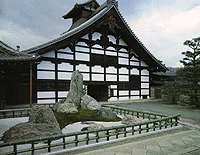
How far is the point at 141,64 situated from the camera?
17.1m

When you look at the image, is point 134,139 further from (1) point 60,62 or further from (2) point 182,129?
(1) point 60,62

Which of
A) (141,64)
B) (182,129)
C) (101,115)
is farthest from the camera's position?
(141,64)

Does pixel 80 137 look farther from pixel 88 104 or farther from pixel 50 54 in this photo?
pixel 50 54

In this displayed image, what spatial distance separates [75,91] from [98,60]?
6084mm

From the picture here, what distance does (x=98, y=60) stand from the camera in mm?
14102

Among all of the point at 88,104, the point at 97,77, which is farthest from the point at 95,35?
the point at 88,104

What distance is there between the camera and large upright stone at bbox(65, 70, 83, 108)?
27.9ft

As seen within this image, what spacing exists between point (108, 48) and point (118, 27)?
2.22 meters

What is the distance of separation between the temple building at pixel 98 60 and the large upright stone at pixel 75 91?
141 inches

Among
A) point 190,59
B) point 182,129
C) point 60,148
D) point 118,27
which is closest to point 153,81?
point 190,59

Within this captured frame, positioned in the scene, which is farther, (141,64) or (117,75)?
(141,64)

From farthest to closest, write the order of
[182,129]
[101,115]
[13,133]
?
1. [101,115]
2. [182,129]
3. [13,133]

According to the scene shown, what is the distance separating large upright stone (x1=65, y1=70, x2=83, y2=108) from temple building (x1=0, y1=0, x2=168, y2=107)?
3583 millimetres

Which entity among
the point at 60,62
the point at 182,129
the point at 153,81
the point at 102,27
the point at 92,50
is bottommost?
the point at 182,129
